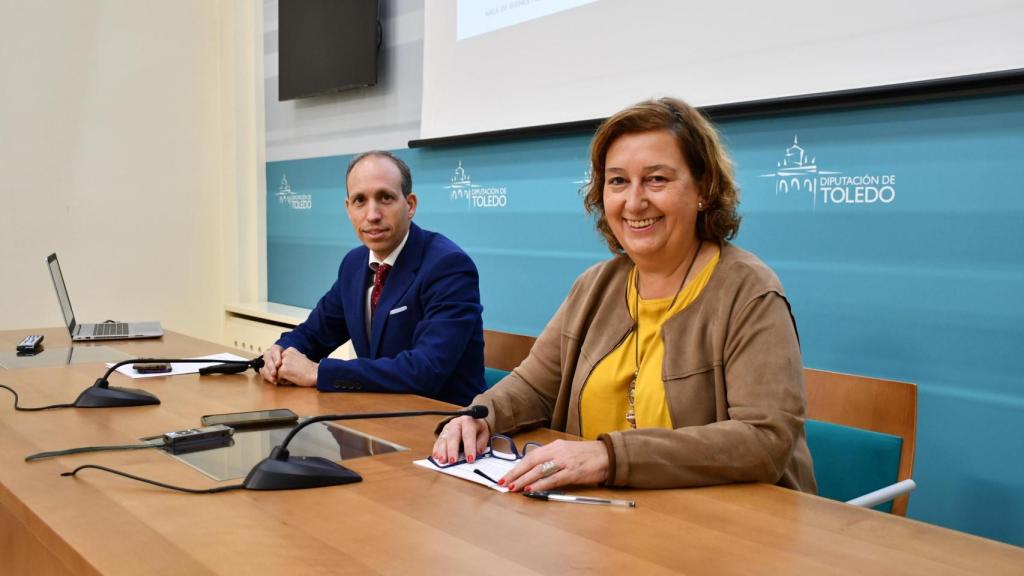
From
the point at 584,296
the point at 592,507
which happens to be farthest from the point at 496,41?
the point at 592,507

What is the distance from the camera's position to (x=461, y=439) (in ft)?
4.62

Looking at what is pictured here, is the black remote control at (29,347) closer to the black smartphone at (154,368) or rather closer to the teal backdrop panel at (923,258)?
the black smartphone at (154,368)

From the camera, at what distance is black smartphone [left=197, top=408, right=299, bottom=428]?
62.7 inches

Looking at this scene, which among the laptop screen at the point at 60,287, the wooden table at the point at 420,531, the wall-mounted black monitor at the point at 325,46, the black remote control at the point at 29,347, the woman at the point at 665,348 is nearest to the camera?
the wooden table at the point at 420,531

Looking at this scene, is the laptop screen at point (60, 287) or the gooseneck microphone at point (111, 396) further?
the laptop screen at point (60, 287)

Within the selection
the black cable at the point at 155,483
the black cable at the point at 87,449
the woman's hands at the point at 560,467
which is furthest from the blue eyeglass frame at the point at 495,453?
the black cable at the point at 87,449

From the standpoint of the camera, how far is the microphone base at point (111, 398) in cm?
171

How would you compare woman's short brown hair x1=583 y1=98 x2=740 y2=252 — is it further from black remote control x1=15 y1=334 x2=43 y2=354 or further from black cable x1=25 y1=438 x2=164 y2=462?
black remote control x1=15 y1=334 x2=43 y2=354

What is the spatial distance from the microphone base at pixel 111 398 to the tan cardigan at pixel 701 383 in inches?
30.3

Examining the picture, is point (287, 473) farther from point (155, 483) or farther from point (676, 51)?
point (676, 51)

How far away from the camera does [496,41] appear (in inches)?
126

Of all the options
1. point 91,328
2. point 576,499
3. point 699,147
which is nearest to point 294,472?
point 576,499

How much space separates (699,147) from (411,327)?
101cm

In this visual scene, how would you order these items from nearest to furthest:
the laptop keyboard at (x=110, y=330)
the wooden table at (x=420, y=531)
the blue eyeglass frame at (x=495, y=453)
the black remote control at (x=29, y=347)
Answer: the wooden table at (x=420, y=531) < the blue eyeglass frame at (x=495, y=453) < the black remote control at (x=29, y=347) < the laptop keyboard at (x=110, y=330)
